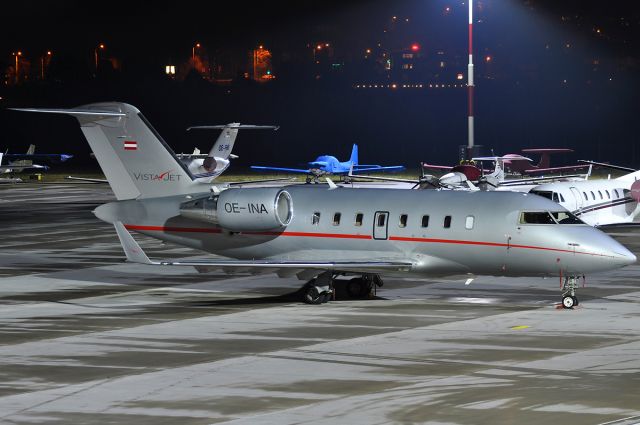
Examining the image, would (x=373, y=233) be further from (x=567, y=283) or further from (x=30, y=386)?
(x=30, y=386)

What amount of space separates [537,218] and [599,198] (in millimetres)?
18468

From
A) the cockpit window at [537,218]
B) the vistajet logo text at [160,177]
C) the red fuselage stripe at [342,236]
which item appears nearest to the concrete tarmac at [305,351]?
the red fuselage stripe at [342,236]

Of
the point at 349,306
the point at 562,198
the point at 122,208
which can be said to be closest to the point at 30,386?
the point at 349,306

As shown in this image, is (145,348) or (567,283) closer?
(145,348)

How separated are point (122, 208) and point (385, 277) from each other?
786 cm

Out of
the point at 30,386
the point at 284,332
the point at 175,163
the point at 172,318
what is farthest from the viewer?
the point at 175,163

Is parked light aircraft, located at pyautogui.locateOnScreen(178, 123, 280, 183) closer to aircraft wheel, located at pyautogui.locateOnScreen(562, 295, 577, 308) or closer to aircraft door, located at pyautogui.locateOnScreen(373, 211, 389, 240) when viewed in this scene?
aircraft door, located at pyautogui.locateOnScreen(373, 211, 389, 240)

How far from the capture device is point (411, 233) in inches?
1219

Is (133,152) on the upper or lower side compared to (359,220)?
upper

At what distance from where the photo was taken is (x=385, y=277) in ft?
118

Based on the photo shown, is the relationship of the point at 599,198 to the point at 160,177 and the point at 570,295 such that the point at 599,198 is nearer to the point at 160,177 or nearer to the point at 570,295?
the point at 570,295

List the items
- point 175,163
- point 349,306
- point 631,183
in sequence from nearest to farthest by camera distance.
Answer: point 349,306 → point 175,163 → point 631,183

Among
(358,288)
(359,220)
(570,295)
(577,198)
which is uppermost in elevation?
(359,220)

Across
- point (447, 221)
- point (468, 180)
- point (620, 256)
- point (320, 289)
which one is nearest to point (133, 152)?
point (320, 289)
